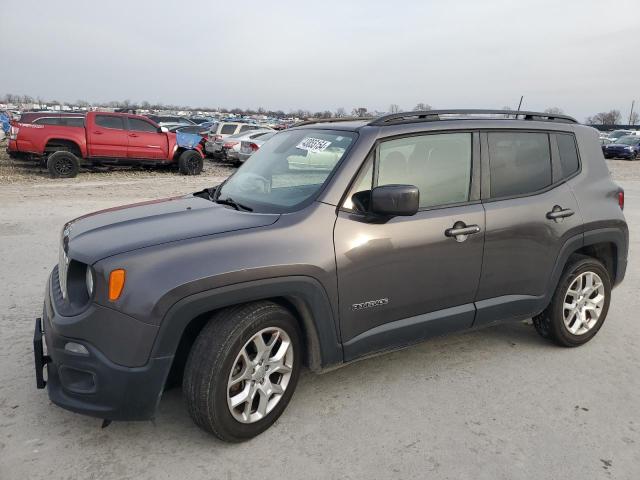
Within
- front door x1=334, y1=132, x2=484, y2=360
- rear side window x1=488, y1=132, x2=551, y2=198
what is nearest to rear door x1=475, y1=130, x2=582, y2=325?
rear side window x1=488, y1=132, x2=551, y2=198

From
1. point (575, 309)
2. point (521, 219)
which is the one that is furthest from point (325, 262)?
point (575, 309)

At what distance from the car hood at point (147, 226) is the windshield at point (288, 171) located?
0.22m

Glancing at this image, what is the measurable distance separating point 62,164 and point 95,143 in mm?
1078

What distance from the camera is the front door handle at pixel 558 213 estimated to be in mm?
3730

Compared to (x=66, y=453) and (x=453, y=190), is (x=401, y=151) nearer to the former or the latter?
(x=453, y=190)

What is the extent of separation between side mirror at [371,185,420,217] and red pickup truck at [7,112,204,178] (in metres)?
13.8

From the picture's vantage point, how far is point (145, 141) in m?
15.6

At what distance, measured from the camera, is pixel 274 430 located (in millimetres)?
2906

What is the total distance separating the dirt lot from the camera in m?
2.59

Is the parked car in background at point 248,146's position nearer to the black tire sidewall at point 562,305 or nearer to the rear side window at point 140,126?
the rear side window at point 140,126

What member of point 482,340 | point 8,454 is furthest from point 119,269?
point 482,340

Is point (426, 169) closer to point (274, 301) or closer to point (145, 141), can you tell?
point (274, 301)

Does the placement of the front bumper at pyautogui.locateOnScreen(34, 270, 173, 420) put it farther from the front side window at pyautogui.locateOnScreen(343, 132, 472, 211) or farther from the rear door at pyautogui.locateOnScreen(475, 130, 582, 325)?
the rear door at pyautogui.locateOnScreen(475, 130, 582, 325)

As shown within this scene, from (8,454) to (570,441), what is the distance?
298cm
